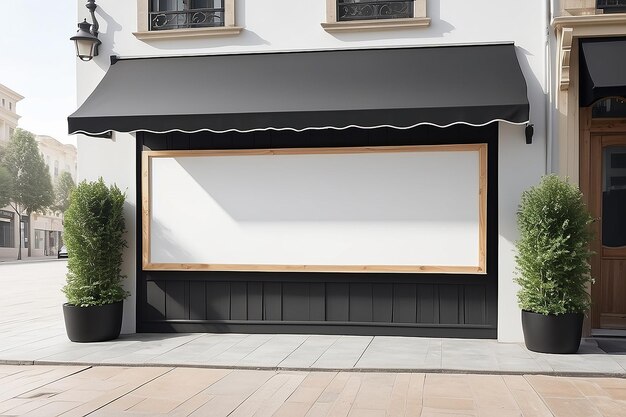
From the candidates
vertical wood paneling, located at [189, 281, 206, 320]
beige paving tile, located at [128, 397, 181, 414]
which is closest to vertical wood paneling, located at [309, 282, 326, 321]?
vertical wood paneling, located at [189, 281, 206, 320]

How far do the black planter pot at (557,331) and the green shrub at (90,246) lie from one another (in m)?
5.45

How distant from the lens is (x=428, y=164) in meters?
9.30

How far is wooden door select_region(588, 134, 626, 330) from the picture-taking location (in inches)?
374

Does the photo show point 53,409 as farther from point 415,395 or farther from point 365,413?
point 415,395

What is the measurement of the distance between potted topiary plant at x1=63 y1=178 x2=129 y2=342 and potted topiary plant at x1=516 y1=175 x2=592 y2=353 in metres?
5.38

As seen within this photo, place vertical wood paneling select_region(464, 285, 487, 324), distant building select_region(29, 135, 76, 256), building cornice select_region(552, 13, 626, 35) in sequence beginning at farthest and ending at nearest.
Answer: distant building select_region(29, 135, 76, 256), vertical wood paneling select_region(464, 285, 487, 324), building cornice select_region(552, 13, 626, 35)

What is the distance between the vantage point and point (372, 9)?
31.5 ft

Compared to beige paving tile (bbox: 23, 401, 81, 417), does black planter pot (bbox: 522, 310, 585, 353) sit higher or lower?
higher

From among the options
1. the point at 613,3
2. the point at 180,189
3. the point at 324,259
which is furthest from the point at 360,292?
the point at 613,3

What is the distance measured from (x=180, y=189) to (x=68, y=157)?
8086 centimetres

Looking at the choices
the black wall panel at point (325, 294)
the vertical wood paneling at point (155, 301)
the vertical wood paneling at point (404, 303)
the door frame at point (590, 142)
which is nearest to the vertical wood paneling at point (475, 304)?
the black wall panel at point (325, 294)

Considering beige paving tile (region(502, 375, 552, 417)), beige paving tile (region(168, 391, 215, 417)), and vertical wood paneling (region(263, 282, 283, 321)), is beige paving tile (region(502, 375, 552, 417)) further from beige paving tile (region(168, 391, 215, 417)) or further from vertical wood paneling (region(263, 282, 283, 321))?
vertical wood paneling (region(263, 282, 283, 321))

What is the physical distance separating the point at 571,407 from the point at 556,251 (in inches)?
97.8

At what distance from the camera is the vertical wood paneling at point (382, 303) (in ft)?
30.9
